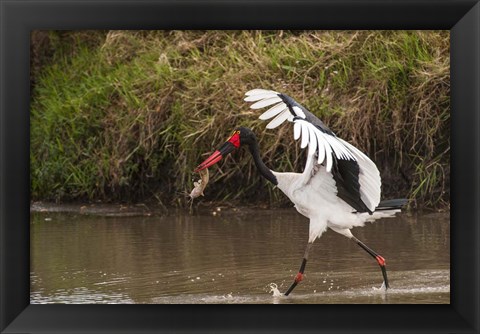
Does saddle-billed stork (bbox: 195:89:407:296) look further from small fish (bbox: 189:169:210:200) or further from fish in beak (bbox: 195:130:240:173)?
small fish (bbox: 189:169:210:200)

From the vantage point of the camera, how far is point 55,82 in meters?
7.97

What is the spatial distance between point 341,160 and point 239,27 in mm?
960

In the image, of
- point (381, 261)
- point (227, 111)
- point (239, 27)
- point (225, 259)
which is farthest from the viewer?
point (227, 111)

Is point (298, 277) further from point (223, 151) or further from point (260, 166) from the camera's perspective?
point (223, 151)

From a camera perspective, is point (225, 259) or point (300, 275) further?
point (225, 259)

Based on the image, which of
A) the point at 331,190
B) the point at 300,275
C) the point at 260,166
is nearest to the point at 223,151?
the point at 260,166

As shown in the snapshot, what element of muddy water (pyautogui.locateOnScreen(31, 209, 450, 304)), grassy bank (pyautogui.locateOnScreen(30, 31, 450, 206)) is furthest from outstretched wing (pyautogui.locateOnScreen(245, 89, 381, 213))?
grassy bank (pyautogui.locateOnScreen(30, 31, 450, 206))

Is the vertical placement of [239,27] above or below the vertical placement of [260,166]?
above

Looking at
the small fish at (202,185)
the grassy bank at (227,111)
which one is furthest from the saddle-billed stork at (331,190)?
the grassy bank at (227,111)

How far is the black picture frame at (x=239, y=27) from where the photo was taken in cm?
434

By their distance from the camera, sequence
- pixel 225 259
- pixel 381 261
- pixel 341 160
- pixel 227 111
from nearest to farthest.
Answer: pixel 341 160 → pixel 381 261 → pixel 225 259 → pixel 227 111

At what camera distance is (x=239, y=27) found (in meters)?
4.39

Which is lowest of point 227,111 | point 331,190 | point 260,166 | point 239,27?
point 331,190
